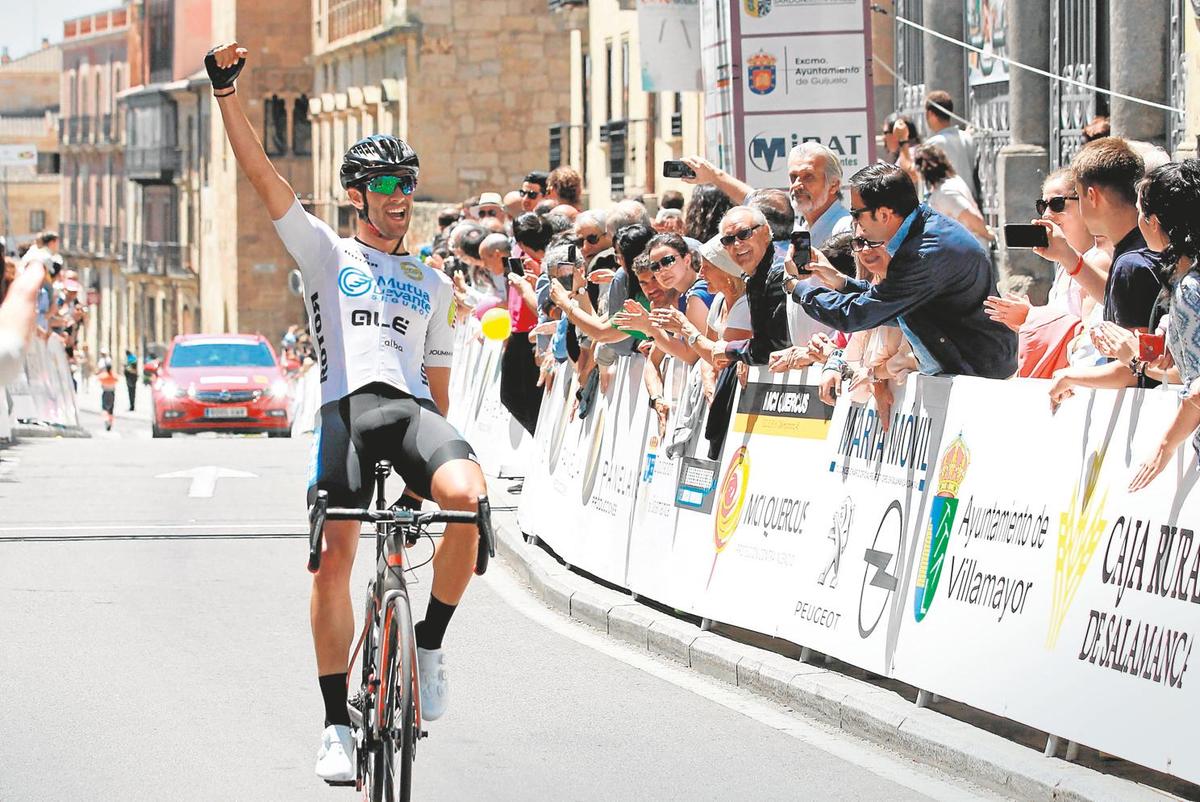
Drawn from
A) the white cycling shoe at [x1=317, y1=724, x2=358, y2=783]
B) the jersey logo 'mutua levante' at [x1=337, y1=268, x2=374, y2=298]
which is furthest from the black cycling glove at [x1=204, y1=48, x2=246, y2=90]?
the white cycling shoe at [x1=317, y1=724, x2=358, y2=783]

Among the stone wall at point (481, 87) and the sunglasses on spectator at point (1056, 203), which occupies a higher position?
the stone wall at point (481, 87)

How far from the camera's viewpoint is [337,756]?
693 centimetres

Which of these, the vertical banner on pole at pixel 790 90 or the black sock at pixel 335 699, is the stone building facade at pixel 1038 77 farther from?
the black sock at pixel 335 699

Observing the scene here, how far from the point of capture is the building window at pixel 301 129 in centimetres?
7875

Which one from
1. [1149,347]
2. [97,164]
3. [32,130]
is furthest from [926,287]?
[32,130]

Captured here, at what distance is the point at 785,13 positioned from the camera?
1446 centimetres

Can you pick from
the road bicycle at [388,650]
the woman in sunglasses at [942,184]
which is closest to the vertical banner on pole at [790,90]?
the woman in sunglasses at [942,184]

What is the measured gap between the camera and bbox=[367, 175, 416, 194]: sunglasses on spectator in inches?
292

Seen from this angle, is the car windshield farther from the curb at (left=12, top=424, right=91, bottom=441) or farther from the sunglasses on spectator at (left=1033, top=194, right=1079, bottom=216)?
the sunglasses on spectator at (left=1033, top=194, right=1079, bottom=216)

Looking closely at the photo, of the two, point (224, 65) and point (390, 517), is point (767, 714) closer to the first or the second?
point (390, 517)

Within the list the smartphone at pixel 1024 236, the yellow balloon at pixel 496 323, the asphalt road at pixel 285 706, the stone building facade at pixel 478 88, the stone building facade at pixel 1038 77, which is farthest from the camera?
the stone building facade at pixel 478 88

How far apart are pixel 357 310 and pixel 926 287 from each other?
8.22ft

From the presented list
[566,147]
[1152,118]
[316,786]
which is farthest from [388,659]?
[566,147]

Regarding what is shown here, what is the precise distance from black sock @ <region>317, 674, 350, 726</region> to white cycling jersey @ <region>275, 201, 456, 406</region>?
2.93 feet
